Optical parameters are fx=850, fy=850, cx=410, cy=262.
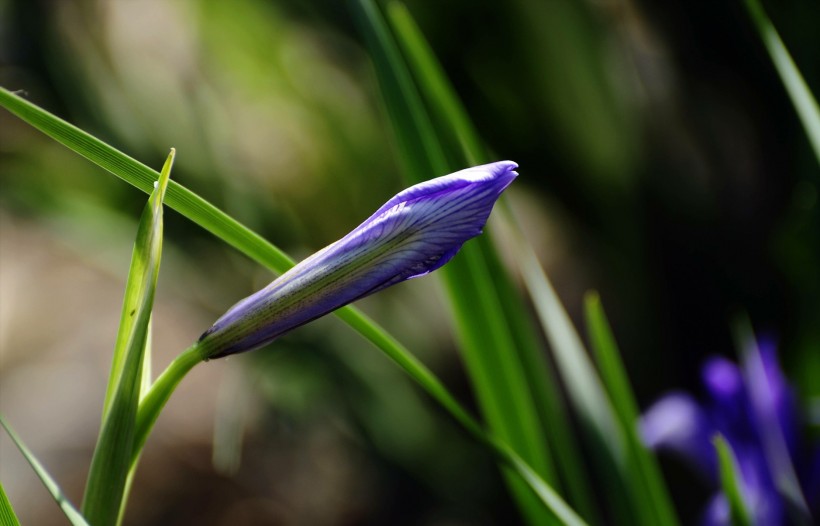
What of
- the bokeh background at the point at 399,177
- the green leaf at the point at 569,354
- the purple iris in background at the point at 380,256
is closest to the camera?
the purple iris in background at the point at 380,256

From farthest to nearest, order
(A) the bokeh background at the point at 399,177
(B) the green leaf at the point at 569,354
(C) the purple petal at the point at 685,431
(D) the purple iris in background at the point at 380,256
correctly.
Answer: (A) the bokeh background at the point at 399,177
(C) the purple petal at the point at 685,431
(B) the green leaf at the point at 569,354
(D) the purple iris in background at the point at 380,256

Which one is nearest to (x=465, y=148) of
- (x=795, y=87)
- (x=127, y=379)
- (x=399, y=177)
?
(x=795, y=87)

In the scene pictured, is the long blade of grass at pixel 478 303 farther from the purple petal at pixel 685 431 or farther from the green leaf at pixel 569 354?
the purple petal at pixel 685 431

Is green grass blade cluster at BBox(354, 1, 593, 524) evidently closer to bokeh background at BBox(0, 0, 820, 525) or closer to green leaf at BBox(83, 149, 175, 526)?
green leaf at BBox(83, 149, 175, 526)

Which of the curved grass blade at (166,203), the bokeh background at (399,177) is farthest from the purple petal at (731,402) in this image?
the curved grass blade at (166,203)

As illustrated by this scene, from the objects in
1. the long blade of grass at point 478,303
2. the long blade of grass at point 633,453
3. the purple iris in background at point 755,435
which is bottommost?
the purple iris in background at point 755,435

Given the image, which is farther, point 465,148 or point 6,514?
point 465,148

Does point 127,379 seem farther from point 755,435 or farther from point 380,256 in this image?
point 755,435
